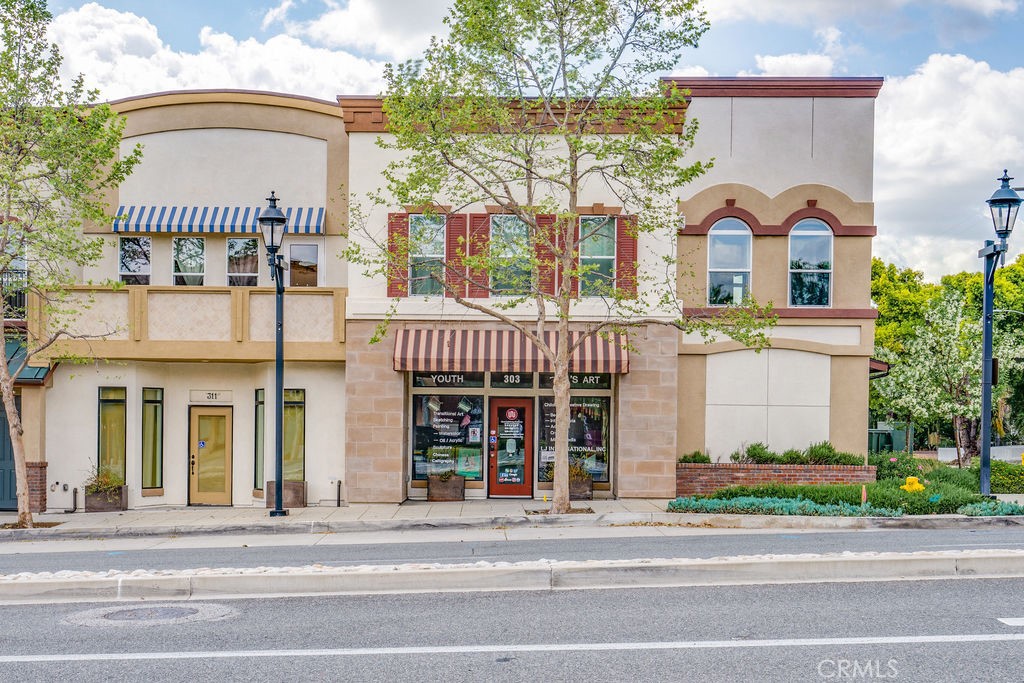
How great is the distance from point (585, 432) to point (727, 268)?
16.4 feet

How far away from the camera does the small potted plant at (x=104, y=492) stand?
1925cm

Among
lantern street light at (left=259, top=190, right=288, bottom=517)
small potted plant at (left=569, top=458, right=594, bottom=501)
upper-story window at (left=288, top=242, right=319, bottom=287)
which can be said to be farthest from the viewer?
upper-story window at (left=288, top=242, right=319, bottom=287)

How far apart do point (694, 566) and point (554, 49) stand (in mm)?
10449

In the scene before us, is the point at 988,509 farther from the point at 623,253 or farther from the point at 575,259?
the point at 575,259

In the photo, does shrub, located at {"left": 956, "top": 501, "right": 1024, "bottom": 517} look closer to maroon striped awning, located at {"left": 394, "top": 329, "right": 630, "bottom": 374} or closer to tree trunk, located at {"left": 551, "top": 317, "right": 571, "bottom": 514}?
maroon striped awning, located at {"left": 394, "top": 329, "right": 630, "bottom": 374}

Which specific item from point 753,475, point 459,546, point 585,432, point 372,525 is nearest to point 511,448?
point 585,432

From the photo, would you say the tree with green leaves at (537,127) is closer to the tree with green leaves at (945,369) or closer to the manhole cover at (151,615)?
the manhole cover at (151,615)

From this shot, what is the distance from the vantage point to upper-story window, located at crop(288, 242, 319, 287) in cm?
2062

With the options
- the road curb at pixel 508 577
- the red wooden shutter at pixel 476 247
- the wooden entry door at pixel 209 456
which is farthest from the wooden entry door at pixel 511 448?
the road curb at pixel 508 577

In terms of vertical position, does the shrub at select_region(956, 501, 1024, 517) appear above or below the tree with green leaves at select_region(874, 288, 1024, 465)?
below

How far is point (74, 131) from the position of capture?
638 inches

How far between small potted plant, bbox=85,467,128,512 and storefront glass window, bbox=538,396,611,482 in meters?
9.16

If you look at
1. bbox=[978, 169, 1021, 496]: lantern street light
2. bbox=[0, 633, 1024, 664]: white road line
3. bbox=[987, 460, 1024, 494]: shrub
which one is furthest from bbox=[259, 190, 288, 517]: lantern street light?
bbox=[987, 460, 1024, 494]: shrub

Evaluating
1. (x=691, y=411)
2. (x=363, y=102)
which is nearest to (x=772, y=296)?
(x=691, y=411)
